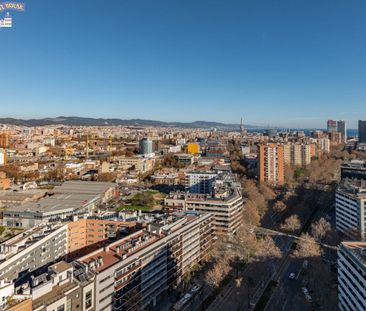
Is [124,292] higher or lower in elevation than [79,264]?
lower

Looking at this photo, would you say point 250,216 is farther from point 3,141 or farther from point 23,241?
point 3,141

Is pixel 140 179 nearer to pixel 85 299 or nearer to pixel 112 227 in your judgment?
pixel 112 227

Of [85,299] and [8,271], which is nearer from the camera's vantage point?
[85,299]

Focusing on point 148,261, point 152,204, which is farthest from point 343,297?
point 152,204

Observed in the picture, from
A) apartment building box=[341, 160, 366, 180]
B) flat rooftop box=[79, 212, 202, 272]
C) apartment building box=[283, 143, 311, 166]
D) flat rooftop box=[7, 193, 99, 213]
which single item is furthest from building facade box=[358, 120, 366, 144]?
flat rooftop box=[79, 212, 202, 272]

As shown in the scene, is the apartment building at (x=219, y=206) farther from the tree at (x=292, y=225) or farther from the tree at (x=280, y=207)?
the tree at (x=280, y=207)
